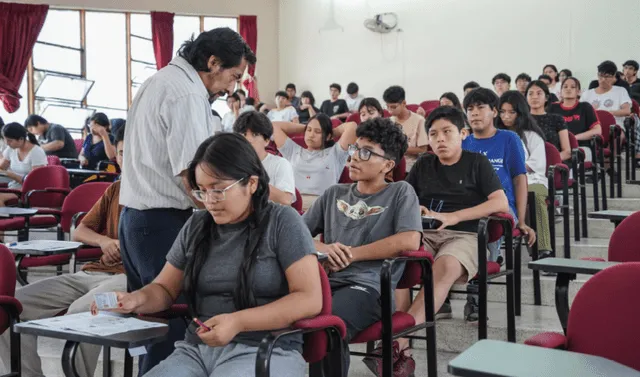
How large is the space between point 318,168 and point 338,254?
92.2 inches

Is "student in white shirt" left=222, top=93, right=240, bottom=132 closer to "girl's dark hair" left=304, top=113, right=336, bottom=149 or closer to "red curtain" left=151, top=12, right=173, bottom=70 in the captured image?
"red curtain" left=151, top=12, right=173, bottom=70

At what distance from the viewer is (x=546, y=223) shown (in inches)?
175

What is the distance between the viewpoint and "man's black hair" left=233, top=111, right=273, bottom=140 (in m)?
3.97

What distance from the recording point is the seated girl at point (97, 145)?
7.71 metres

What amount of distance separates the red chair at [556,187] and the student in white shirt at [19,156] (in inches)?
176

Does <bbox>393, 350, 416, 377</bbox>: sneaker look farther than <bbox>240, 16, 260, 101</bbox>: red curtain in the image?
No

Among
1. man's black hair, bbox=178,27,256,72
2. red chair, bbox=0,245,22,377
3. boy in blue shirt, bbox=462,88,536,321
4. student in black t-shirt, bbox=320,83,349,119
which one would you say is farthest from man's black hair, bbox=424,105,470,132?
student in black t-shirt, bbox=320,83,349,119

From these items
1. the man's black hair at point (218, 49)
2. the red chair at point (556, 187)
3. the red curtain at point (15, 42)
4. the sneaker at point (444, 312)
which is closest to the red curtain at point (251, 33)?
the red curtain at point (15, 42)

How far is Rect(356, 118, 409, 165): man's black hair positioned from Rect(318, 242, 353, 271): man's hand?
1.70 ft

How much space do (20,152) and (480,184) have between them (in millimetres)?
4918

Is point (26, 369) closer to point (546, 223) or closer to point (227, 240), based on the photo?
point (227, 240)

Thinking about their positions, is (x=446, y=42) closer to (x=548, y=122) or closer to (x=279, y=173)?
(x=548, y=122)

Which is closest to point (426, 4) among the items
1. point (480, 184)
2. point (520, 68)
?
point (520, 68)

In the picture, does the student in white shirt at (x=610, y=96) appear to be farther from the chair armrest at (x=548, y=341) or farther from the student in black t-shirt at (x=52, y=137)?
the chair armrest at (x=548, y=341)
